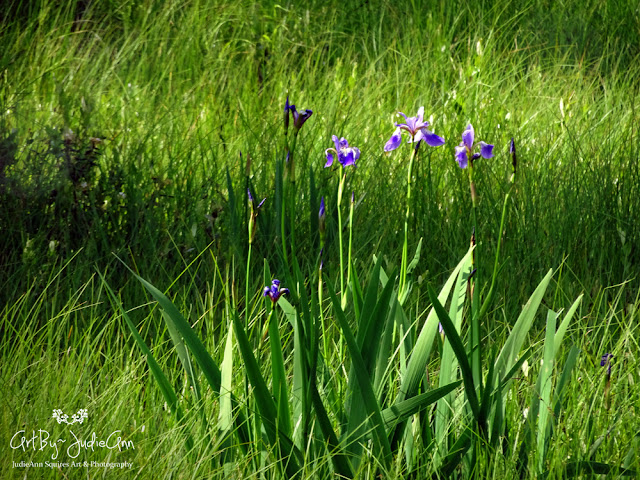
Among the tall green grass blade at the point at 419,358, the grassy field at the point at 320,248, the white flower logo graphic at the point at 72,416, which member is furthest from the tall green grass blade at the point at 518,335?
the white flower logo graphic at the point at 72,416

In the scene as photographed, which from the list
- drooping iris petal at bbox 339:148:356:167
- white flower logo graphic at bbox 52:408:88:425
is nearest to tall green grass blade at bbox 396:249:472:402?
drooping iris petal at bbox 339:148:356:167

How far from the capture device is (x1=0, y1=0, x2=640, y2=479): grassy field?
1.28 meters

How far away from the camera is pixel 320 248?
1375mm

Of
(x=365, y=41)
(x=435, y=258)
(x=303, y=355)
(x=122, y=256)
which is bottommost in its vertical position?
(x=122, y=256)

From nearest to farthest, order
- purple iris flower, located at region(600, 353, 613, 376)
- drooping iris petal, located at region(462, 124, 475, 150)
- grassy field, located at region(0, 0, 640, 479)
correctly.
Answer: drooping iris petal, located at region(462, 124, 475, 150), grassy field, located at region(0, 0, 640, 479), purple iris flower, located at region(600, 353, 613, 376)

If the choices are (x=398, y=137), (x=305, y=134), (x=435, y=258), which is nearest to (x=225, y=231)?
(x=435, y=258)

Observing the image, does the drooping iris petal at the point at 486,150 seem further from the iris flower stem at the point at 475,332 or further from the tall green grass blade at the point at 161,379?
the tall green grass blade at the point at 161,379

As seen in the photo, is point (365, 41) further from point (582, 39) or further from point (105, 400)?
point (105, 400)

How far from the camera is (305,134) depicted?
337cm

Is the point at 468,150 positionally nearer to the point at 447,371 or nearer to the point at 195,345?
the point at 447,371

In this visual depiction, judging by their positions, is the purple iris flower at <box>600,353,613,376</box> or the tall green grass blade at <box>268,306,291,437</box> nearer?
the tall green grass blade at <box>268,306,291,437</box>

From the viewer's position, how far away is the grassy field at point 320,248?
4.19ft

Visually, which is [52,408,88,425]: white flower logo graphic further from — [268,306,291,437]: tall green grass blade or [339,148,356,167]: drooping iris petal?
[339,148,356,167]: drooping iris petal

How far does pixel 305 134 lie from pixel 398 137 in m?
2.13
